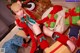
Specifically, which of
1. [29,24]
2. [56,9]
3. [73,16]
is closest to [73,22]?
[73,16]

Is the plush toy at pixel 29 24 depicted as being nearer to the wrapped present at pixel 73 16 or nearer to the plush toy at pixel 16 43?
the plush toy at pixel 16 43

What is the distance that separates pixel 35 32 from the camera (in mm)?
1041

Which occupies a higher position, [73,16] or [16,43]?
[73,16]

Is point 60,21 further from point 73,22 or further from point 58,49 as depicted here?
point 58,49

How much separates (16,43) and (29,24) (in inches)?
5.2

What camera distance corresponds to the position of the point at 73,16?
39.6 inches

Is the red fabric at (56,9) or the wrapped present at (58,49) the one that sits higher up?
the red fabric at (56,9)

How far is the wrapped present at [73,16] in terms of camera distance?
1.00 meters

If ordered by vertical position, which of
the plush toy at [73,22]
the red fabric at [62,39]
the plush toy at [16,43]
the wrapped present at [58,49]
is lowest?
the plush toy at [16,43]

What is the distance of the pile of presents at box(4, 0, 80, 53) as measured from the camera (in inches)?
37.6

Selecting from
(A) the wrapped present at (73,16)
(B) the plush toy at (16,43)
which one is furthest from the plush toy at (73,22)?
(B) the plush toy at (16,43)

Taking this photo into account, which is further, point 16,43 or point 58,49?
point 16,43

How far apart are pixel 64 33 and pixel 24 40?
0.24 m

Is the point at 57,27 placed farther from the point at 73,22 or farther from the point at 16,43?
the point at 16,43
